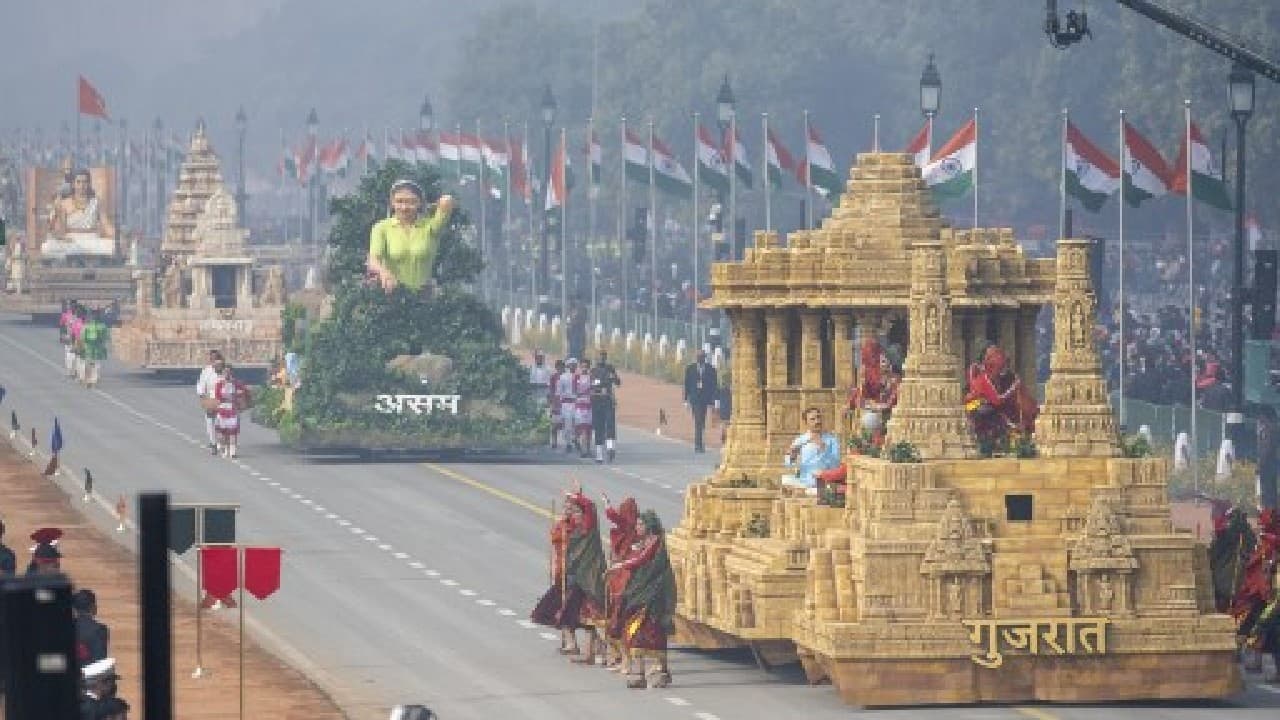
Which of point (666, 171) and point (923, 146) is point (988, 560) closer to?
point (923, 146)

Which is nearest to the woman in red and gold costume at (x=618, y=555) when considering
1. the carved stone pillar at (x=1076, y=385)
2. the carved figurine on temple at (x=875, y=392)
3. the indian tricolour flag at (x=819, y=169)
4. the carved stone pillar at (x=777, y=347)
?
the carved figurine on temple at (x=875, y=392)

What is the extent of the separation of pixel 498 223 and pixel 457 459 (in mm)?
92558

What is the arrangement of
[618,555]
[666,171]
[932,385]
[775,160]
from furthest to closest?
1. [666,171]
2. [775,160]
3. [618,555]
4. [932,385]

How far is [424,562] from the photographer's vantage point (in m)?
50.1

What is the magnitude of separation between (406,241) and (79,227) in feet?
171

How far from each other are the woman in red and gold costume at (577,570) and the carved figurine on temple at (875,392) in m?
2.51

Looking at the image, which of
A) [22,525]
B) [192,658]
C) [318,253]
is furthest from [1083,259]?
[318,253]

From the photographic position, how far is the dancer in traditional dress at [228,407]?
65375mm

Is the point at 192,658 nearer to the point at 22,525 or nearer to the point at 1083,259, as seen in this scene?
the point at 1083,259

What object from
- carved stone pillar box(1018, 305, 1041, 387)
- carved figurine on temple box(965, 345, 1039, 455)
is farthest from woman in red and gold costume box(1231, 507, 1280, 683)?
carved stone pillar box(1018, 305, 1041, 387)

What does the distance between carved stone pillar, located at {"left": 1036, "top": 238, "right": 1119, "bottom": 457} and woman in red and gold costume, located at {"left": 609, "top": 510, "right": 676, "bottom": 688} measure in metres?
3.26

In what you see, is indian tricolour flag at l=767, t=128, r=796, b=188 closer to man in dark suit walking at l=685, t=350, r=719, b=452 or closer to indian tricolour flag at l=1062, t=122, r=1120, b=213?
man in dark suit walking at l=685, t=350, r=719, b=452

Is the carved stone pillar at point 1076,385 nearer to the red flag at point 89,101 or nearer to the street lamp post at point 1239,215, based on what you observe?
the street lamp post at point 1239,215

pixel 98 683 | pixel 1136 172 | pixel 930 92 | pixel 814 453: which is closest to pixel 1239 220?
pixel 1136 172
